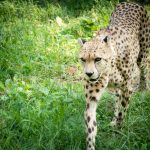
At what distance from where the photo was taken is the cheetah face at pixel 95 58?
189 inches

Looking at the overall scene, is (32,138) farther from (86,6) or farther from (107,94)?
(86,6)

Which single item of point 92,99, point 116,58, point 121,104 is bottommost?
point 121,104

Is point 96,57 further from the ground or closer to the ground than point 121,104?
further from the ground

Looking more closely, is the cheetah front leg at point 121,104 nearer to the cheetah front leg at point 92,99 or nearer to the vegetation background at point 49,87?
the vegetation background at point 49,87

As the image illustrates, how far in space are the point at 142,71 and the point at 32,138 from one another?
2226mm

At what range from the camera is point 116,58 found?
5.39 m

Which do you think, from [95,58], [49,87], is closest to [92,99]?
[95,58]

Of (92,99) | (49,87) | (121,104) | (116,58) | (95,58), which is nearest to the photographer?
(95,58)

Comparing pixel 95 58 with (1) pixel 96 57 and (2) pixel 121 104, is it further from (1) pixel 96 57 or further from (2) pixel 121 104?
(2) pixel 121 104

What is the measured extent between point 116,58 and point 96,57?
0.59m

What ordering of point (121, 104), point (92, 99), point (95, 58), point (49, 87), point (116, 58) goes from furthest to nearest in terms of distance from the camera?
point (49, 87), point (121, 104), point (116, 58), point (92, 99), point (95, 58)

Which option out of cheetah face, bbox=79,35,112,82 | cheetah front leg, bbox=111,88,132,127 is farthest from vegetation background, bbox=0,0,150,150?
cheetah face, bbox=79,35,112,82

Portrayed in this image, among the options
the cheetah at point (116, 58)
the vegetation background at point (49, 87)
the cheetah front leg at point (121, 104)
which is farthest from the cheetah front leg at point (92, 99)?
the cheetah front leg at point (121, 104)

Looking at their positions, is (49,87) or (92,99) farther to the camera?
(49,87)
